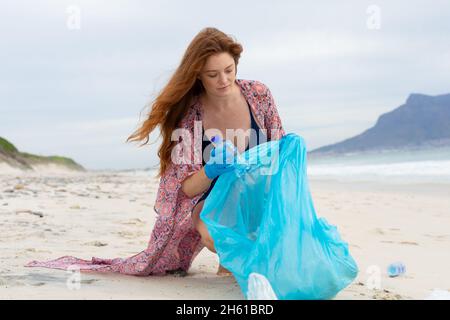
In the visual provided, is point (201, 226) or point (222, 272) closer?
point (201, 226)

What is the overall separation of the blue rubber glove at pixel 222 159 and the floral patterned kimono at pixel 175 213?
13.4 inches

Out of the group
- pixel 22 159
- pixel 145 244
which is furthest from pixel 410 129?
pixel 145 244

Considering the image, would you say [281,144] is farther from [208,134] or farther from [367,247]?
[367,247]

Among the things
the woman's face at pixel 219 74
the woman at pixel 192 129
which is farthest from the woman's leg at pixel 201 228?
the woman's face at pixel 219 74

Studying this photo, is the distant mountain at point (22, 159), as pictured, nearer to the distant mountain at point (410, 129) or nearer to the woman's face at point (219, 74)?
the distant mountain at point (410, 129)

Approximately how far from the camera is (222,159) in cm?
299

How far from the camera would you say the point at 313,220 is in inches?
112

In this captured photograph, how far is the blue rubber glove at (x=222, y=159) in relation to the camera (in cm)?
299

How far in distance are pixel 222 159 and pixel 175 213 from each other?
64cm

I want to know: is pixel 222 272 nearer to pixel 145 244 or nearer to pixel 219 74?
pixel 219 74

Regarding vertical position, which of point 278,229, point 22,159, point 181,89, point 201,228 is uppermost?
point 181,89

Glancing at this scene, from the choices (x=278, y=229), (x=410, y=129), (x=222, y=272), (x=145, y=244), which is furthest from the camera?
(x=410, y=129)

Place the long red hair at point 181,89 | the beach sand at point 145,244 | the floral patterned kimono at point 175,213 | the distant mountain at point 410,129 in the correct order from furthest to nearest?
the distant mountain at point 410,129 → the floral patterned kimono at point 175,213 → the long red hair at point 181,89 → the beach sand at point 145,244

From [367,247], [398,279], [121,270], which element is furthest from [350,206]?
[121,270]
